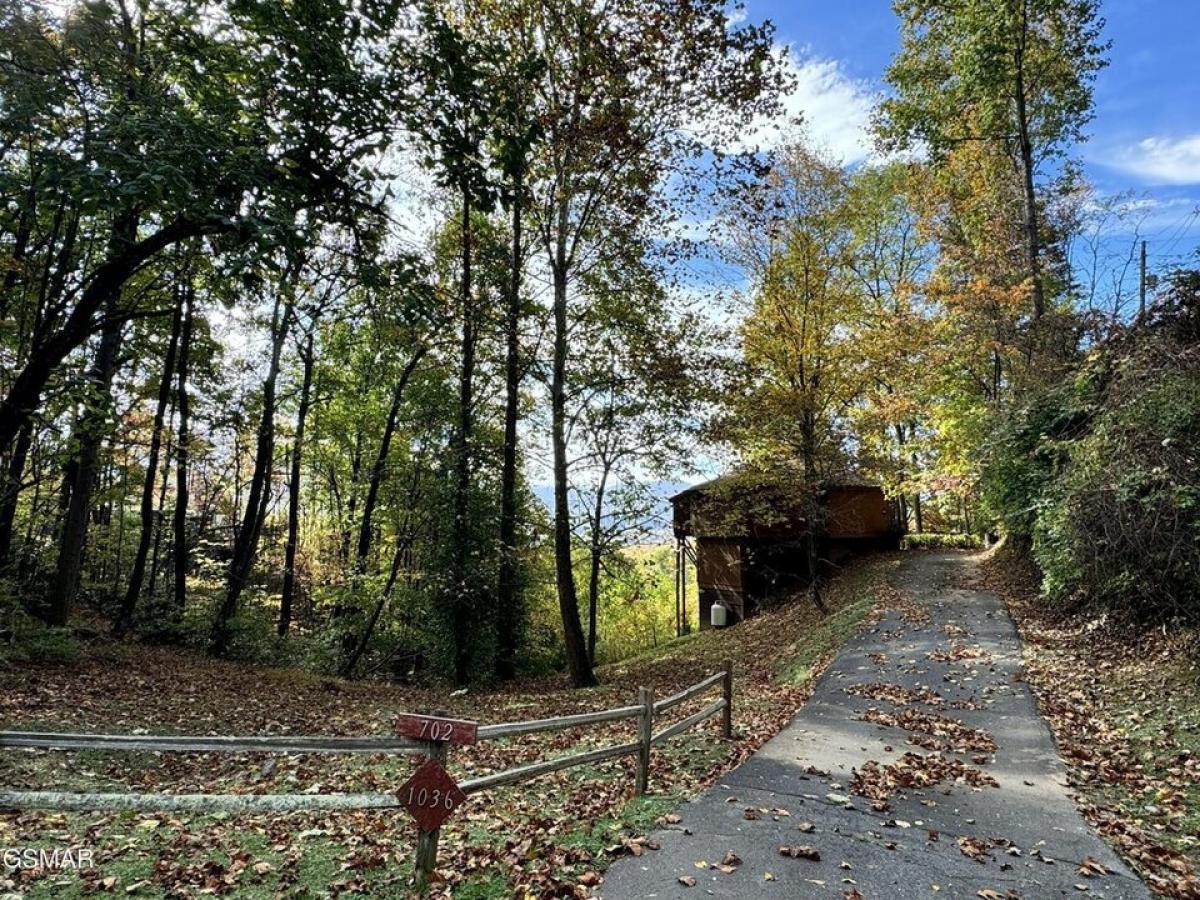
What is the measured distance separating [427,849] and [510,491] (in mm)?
12215

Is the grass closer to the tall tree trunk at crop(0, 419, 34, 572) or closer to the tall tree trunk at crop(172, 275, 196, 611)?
the tall tree trunk at crop(172, 275, 196, 611)

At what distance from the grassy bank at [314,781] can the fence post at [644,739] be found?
0.16 m

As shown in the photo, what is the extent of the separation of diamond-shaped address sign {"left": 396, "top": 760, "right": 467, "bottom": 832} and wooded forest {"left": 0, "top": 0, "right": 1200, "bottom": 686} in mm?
4091

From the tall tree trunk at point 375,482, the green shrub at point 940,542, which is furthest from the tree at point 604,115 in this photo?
→ the green shrub at point 940,542

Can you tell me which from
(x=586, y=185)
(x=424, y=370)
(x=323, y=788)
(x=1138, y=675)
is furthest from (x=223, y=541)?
(x=1138, y=675)

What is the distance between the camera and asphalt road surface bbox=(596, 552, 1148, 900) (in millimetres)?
4355

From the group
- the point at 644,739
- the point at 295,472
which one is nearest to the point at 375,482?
the point at 295,472

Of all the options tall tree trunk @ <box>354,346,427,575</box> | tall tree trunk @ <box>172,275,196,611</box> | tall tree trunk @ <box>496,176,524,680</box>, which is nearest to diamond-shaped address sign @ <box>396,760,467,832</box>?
tall tree trunk @ <box>496,176,524,680</box>

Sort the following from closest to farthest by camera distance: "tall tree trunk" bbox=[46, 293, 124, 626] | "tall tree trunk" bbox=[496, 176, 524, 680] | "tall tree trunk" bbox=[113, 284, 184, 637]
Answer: "tall tree trunk" bbox=[46, 293, 124, 626]
"tall tree trunk" bbox=[496, 176, 524, 680]
"tall tree trunk" bbox=[113, 284, 184, 637]

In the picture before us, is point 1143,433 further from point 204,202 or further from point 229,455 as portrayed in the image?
point 229,455

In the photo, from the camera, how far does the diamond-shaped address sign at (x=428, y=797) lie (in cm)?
398

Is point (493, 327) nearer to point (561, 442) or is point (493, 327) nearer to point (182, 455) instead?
point (561, 442)

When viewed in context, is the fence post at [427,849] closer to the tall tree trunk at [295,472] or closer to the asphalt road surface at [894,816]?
the asphalt road surface at [894,816]

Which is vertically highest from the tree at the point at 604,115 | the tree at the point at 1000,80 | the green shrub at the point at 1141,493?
the tree at the point at 1000,80
